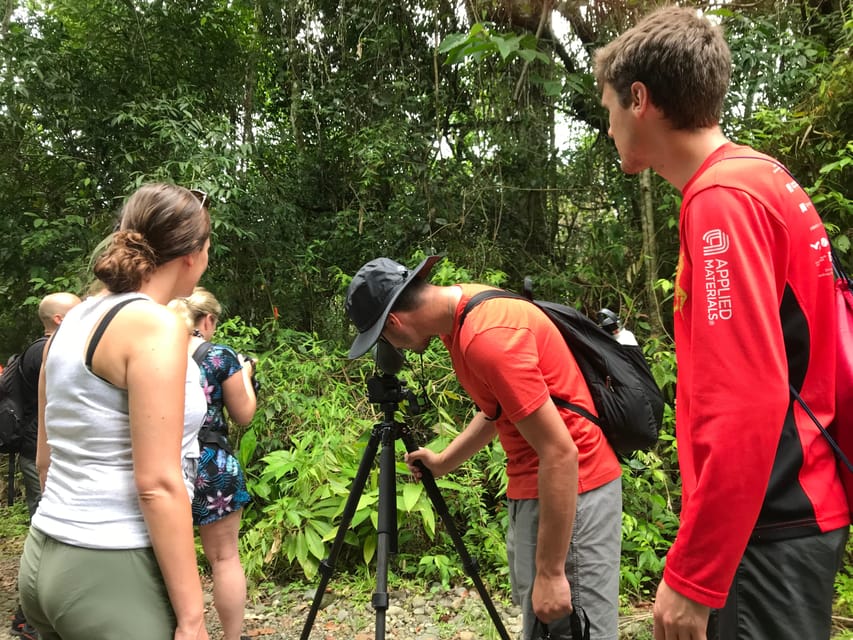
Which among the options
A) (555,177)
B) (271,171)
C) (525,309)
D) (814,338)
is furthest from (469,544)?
(271,171)

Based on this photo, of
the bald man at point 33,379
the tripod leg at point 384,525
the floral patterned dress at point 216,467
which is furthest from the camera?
the bald man at point 33,379

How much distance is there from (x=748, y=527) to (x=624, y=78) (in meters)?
0.81

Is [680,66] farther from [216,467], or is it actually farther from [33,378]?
[33,378]

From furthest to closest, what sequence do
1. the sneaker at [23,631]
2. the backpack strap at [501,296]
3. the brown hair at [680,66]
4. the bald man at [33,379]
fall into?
the bald man at [33,379] < the sneaker at [23,631] < the backpack strap at [501,296] < the brown hair at [680,66]

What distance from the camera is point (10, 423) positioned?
12.1ft

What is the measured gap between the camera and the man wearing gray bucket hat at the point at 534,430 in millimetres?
1549

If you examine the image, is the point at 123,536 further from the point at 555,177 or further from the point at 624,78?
the point at 555,177

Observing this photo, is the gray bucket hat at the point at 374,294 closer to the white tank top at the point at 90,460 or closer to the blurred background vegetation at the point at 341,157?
the white tank top at the point at 90,460

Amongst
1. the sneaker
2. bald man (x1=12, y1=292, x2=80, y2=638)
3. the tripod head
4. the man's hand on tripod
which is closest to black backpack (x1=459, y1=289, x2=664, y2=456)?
the man's hand on tripod

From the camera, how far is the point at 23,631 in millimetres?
3465

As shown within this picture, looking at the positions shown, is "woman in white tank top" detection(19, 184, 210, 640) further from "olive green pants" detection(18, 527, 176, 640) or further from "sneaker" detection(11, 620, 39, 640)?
"sneaker" detection(11, 620, 39, 640)

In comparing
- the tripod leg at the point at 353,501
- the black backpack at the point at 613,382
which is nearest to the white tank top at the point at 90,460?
the black backpack at the point at 613,382

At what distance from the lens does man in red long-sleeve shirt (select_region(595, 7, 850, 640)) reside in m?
0.92

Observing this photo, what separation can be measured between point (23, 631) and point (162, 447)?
3179 mm
